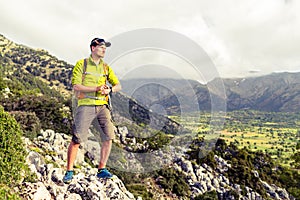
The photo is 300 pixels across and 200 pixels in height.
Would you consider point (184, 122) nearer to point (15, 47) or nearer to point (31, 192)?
point (31, 192)

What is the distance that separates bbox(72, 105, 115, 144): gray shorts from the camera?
6090 millimetres

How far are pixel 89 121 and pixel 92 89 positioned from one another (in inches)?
27.0

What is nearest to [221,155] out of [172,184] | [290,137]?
[172,184]

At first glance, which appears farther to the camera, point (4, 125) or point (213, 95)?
point (4, 125)

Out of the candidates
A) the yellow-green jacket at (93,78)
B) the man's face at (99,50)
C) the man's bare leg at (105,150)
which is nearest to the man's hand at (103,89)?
the yellow-green jacket at (93,78)

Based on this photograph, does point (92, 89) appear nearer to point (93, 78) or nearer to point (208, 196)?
point (93, 78)

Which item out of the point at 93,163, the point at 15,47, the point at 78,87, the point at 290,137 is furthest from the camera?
the point at 290,137

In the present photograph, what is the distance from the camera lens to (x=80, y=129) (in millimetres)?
6152

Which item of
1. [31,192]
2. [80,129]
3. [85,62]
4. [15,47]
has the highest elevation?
[15,47]

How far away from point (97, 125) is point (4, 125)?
5.47 metres

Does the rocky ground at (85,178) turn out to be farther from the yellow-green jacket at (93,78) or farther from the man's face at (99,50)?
the man's face at (99,50)

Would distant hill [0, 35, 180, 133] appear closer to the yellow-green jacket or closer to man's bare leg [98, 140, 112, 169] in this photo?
man's bare leg [98, 140, 112, 169]

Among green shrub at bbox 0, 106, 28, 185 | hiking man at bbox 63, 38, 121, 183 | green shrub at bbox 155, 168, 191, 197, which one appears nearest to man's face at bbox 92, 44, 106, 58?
hiking man at bbox 63, 38, 121, 183

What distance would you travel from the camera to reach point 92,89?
19.1 feet
